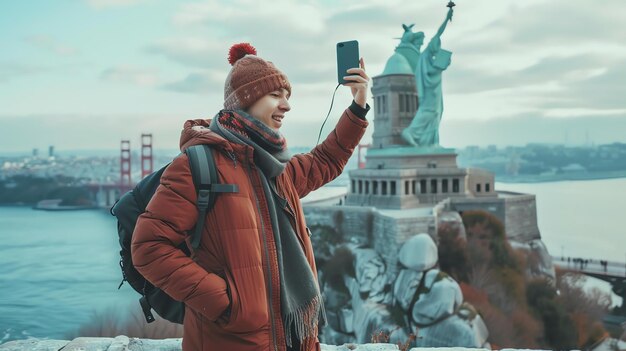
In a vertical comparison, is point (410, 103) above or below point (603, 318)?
above

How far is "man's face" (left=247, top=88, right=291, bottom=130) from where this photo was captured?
2098 millimetres

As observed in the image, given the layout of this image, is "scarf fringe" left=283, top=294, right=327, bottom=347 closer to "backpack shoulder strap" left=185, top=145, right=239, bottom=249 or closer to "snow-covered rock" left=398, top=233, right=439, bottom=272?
"backpack shoulder strap" left=185, top=145, right=239, bottom=249

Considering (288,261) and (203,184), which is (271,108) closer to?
(203,184)

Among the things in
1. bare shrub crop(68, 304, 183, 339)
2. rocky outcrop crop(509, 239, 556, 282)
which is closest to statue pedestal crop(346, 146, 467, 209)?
rocky outcrop crop(509, 239, 556, 282)

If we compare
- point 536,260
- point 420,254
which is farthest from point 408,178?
point 536,260

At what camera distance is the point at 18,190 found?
112 feet

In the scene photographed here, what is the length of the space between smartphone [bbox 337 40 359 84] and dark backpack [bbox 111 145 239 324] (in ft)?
2.80

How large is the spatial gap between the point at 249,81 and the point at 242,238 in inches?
27.3

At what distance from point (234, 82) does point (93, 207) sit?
39.4m

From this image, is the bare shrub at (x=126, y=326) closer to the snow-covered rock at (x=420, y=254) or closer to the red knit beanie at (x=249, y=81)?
the snow-covered rock at (x=420, y=254)

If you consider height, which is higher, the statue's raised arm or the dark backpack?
the statue's raised arm

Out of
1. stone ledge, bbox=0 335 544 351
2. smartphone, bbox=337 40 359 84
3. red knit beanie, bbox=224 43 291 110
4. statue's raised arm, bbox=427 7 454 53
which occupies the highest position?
statue's raised arm, bbox=427 7 454 53

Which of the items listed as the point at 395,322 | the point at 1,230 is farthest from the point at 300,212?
the point at 1,230

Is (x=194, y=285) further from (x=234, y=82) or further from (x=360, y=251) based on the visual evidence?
(x=360, y=251)
